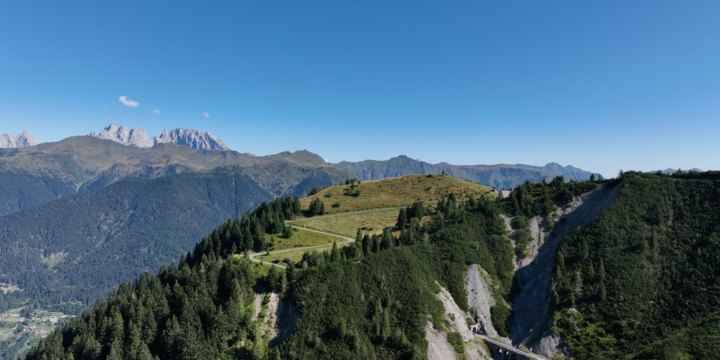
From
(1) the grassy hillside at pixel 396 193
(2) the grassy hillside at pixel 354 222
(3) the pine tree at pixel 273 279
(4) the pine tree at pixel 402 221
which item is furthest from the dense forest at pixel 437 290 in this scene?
(1) the grassy hillside at pixel 396 193

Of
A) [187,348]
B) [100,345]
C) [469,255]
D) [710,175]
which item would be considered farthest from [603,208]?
[100,345]

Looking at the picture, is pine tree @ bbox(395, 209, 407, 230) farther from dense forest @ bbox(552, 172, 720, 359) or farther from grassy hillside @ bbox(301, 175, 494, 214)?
dense forest @ bbox(552, 172, 720, 359)

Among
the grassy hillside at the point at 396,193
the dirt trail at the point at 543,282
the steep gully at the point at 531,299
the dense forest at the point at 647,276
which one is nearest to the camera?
the dense forest at the point at 647,276

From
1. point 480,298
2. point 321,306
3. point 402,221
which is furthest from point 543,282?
point 321,306

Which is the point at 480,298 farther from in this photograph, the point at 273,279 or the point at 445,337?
the point at 273,279

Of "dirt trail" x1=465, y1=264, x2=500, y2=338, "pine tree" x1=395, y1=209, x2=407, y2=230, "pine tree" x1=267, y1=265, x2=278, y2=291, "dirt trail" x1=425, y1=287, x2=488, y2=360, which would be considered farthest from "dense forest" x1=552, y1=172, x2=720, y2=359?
"pine tree" x1=267, y1=265, x2=278, y2=291

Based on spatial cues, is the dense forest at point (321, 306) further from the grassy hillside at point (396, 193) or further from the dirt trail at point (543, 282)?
the grassy hillside at point (396, 193)
